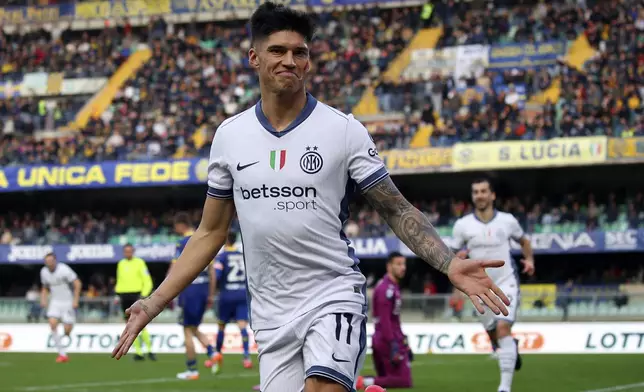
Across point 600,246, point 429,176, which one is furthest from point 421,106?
point 600,246

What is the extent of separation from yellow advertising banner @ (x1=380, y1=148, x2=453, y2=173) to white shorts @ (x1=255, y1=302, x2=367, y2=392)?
104ft

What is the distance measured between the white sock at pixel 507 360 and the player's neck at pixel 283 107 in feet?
25.1

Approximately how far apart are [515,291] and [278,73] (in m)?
8.83

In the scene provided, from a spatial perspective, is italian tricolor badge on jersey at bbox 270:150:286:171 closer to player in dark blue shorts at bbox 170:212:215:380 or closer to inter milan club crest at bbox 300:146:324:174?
inter milan club crest at bbox 300:146:324:174

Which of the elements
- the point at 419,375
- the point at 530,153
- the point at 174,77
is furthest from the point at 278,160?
the point at 174,77

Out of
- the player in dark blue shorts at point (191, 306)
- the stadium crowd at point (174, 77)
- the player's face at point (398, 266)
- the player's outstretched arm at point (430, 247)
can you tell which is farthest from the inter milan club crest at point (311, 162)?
the stadium crowd at point (174, 77)

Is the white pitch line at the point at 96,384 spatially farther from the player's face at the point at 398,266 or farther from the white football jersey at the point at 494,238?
the white football jersey at the point at 494,238

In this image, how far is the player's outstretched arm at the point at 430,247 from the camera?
189 inches

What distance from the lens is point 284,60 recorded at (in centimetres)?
521

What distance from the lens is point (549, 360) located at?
20.5 m

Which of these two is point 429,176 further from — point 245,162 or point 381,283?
point 245,162

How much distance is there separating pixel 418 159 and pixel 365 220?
3.15 metres

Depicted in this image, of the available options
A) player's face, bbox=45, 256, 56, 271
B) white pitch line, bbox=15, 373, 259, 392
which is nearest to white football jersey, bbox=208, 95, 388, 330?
white pitch line, bbox=15, 373, 259, 392

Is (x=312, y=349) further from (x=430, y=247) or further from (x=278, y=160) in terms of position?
(x=278, y=160)
